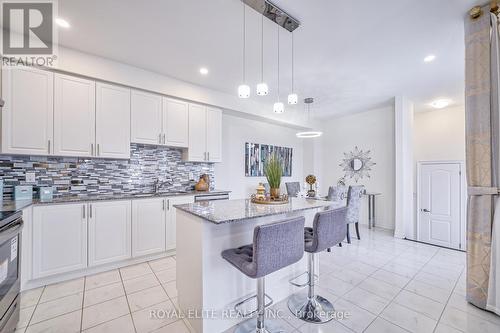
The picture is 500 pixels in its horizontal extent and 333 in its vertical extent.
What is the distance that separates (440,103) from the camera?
4.51 m

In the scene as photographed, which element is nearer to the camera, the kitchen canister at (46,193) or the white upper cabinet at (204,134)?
the kitchen canister at (46,193)

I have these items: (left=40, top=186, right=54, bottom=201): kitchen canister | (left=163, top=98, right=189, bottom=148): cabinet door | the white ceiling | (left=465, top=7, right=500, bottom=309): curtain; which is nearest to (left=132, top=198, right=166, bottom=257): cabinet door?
(left=40, top=186, right=54, bottom=201): kitchen canister

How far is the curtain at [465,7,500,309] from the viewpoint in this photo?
2043 mm

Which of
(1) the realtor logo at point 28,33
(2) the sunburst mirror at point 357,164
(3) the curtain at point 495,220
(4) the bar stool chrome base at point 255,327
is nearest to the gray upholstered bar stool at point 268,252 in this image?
(4) the bar stool chrome base at point 255,327

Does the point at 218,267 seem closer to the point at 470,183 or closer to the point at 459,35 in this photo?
the point at 470,183

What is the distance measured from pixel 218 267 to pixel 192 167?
2.73m

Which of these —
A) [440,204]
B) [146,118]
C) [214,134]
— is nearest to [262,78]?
[214,134]

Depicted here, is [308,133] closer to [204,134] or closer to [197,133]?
[204,134]

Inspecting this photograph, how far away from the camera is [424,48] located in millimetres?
2719

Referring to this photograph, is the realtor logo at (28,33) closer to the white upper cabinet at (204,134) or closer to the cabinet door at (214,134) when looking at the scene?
the white upper cabinet at (204,134)

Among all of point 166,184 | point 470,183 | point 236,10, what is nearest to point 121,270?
point 166,184

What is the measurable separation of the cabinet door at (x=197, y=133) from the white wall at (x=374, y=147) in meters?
3.88

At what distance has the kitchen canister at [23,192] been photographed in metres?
2.50

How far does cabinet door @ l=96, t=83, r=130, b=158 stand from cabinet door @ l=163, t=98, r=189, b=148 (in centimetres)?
56
